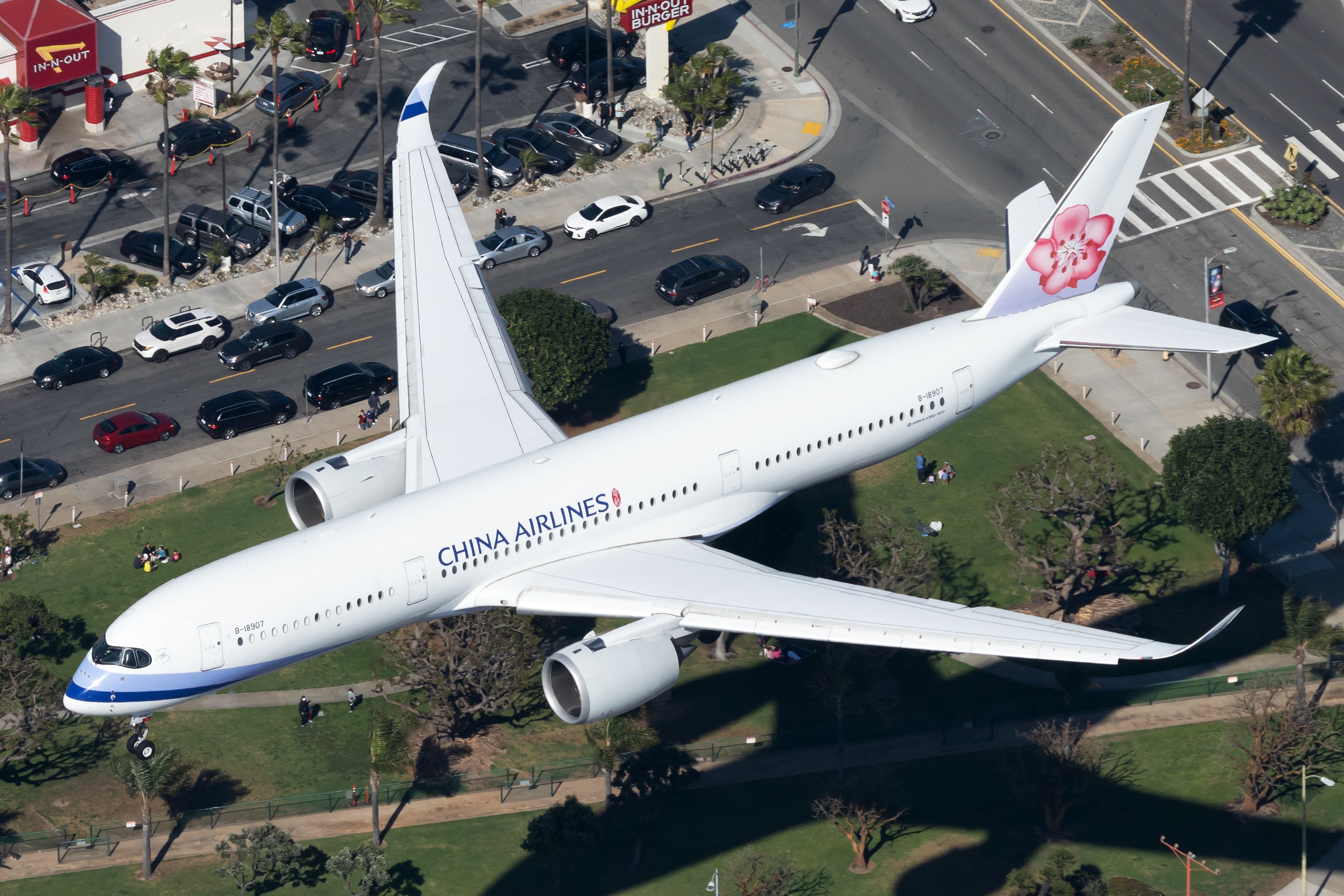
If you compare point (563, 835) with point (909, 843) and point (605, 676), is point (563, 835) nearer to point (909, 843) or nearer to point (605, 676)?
point (605, 676)

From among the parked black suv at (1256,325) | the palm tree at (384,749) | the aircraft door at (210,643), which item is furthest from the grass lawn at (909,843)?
the parked black suv at (1256,325)

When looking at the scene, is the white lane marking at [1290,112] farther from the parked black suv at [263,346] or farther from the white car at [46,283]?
the white car at [46,283]

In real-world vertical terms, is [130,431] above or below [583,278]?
below

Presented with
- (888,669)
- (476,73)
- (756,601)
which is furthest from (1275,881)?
(476,73)

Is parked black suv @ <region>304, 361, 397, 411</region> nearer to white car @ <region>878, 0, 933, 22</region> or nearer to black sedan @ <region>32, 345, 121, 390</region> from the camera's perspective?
black sedan @ <region>32, 345, 121, 390</region>

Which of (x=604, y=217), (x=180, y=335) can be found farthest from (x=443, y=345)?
(x=604, y=217)
